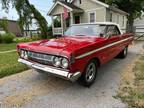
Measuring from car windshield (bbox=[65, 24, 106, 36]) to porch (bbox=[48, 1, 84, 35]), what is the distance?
524 inches

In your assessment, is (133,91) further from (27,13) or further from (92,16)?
(27,13)

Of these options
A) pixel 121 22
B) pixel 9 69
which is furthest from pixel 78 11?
pixel 9 69

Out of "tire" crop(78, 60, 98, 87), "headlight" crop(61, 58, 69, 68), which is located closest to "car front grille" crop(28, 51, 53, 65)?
"headlight" crop(61, 58, 69, 68)

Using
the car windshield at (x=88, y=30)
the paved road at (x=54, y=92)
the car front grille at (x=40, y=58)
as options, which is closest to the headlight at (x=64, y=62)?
the car front grille at (x=40, y=58)

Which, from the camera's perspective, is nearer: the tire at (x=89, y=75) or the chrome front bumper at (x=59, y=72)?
the chrome front bumper at (x=59, y=72)

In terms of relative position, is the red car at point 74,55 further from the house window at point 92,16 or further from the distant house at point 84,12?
the house window at point 92,16

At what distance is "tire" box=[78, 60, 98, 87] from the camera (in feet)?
13.5

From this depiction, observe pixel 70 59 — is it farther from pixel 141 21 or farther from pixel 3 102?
pixel 141 21

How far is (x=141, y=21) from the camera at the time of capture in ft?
107

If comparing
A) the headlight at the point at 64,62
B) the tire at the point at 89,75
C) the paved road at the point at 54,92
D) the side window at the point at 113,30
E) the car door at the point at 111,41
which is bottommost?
the paved road at the point at 54,92

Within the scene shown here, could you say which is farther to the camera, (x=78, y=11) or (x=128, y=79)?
(x=78, y=11)

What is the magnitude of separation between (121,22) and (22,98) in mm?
21096

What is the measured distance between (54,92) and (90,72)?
42.2 inches

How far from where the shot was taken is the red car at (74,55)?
11.7 feet
